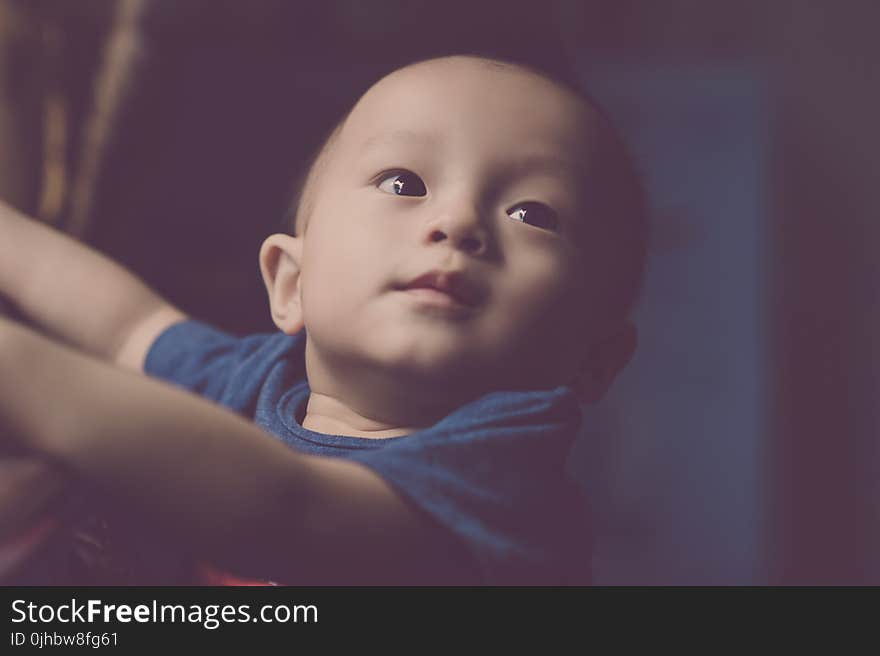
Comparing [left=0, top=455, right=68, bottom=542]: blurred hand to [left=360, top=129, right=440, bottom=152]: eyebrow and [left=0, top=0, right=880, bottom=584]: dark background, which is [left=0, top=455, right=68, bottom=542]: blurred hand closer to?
[left=360, top=129, right=440, bottom=152]: eyebrow

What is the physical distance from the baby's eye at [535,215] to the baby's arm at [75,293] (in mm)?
213

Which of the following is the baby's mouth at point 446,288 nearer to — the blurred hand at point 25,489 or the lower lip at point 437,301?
the lower lip at point 437,301

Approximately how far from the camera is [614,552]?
4.07 ft

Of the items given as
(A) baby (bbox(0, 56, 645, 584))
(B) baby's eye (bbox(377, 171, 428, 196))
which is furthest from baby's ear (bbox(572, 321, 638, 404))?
(B) baby's eye (bbox(377, 171, 428, 196))

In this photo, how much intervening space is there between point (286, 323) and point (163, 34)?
268 mm

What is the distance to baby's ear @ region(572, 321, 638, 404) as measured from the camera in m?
0.39

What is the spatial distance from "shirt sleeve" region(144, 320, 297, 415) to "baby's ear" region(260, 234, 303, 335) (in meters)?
0.02

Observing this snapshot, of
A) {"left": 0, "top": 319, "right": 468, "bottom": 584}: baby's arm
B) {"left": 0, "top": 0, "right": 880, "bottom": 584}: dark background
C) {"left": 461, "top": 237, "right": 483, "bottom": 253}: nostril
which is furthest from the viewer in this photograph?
{"left": 0, "top": 0, "right": 880, "bottom": 584}: dark background

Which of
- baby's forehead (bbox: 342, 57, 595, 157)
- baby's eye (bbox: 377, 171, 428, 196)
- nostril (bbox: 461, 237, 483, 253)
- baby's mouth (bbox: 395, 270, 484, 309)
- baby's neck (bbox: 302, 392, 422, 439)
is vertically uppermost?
baby's forehead (bbox: 342, 57, 595, 157)

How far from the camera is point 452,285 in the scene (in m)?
0.31

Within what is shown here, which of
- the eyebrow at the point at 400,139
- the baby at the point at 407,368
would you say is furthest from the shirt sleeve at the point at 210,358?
the eyebrow at the point at 400,139

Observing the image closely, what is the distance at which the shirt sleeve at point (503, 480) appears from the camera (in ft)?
0.98

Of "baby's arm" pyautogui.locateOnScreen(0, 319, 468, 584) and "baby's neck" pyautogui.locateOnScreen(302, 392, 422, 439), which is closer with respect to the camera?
"baby's arm" pyautogui.locateOnScreen(0, 319, 468, 584)
